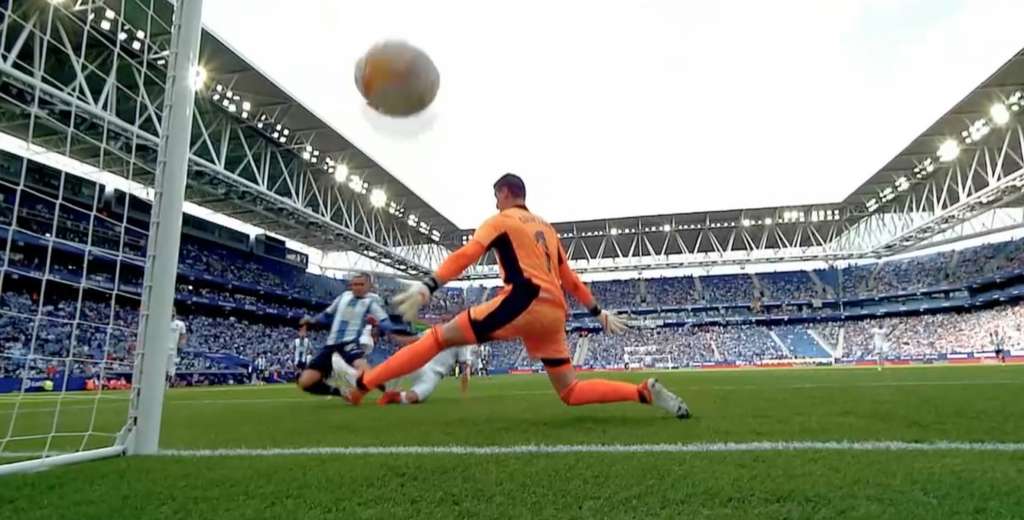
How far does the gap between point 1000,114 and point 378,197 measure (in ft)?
102

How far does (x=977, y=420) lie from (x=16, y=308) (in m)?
30.8

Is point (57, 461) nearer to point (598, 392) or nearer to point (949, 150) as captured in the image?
point (598, 392)

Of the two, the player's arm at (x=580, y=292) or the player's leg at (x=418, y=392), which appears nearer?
the player's arm at (x=580, y=292)

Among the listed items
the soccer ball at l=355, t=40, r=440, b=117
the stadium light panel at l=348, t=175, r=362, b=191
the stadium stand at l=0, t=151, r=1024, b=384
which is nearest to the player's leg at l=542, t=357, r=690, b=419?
the soccer ball at l=355, t=40, r=440, b=117

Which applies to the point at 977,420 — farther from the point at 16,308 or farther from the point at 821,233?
the point at 821,233

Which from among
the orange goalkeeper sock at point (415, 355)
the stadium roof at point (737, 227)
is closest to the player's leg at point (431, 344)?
the orange goalkeeper sock at point (415, 355)

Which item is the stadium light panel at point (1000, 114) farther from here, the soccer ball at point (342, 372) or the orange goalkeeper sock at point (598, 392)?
the soccer ball at point (342, 372)

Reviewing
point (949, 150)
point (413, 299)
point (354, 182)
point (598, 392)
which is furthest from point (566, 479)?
point (949, 150)

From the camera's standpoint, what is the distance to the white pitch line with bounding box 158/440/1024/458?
315 centimetres

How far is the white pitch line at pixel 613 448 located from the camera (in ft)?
10.3

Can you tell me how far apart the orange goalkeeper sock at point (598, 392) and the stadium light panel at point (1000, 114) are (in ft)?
96.1

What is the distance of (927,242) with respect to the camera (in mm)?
40906

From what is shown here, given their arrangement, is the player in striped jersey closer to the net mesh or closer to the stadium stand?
the net mesh

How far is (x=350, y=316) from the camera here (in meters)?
8.35
